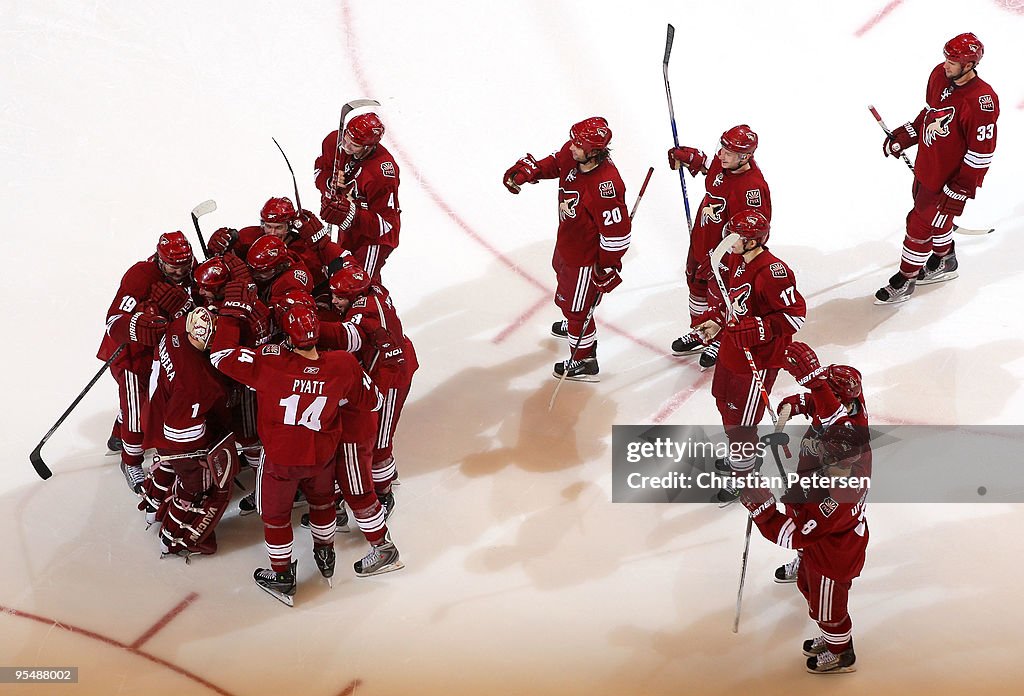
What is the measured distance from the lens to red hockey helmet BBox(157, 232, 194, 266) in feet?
15.1

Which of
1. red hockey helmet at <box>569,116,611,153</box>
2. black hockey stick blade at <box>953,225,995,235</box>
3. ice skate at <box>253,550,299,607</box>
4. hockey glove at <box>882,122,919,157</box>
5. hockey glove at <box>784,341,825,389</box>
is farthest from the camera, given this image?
black hockey stick blade at <box>953,225,995,235</box>

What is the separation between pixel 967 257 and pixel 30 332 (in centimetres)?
452

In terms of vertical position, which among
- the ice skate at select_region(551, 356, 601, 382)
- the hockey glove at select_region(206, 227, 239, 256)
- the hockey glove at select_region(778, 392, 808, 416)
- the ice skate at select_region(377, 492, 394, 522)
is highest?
the hockey glove at select_region(206, 227, 239, 256)

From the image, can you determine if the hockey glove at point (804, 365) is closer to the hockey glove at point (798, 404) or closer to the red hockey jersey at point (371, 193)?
the hockey glove at point (798, 404)

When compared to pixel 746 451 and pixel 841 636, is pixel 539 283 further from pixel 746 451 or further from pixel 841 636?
pixel 841 636

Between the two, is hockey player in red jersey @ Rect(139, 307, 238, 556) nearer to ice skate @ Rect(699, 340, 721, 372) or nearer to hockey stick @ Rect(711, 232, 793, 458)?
hockey stick @ Rect(711, 232, 793, 458)

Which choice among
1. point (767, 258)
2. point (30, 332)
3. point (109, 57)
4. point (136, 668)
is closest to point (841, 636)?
point (767, 258)

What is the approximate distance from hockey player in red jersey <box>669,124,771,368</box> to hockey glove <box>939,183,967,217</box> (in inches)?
40.4

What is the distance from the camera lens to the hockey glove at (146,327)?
460 centimetres

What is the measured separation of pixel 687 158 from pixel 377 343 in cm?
173

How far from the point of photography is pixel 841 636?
4234 millimetres

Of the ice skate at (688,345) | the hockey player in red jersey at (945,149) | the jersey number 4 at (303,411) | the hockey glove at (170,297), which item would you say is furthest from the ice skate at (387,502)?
the hockey player in red jersey at (945,149)

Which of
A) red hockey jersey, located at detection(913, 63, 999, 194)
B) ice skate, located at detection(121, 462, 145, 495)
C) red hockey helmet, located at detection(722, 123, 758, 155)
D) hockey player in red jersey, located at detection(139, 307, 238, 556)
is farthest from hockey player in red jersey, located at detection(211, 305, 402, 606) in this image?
red hockey jersey, located at detection(913, 63, 999, 194)

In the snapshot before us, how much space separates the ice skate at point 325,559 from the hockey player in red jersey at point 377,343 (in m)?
0.40
